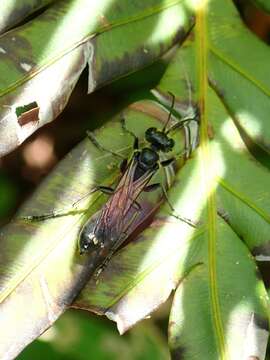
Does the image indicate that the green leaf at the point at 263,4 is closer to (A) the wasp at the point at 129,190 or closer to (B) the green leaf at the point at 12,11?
(A) the wasp at the point at 129,190

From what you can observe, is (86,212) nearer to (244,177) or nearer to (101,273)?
(101,273)

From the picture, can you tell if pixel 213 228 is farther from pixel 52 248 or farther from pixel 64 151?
pixel 64 151

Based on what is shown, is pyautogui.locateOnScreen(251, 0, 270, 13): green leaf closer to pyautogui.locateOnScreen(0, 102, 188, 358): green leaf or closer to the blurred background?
the blurred background

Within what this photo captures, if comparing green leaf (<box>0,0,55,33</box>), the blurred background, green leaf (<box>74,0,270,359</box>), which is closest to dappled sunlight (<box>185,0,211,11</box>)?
green leaf (<box>74,0,270,359</box>)

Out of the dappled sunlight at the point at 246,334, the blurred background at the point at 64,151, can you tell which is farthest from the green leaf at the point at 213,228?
the blurred background at the point at 64,151

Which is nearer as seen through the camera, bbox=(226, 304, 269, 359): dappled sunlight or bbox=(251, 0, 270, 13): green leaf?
bbox=(226, 304, 269, 359): dappled sunlight

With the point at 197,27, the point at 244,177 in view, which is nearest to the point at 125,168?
the point at 244,177
